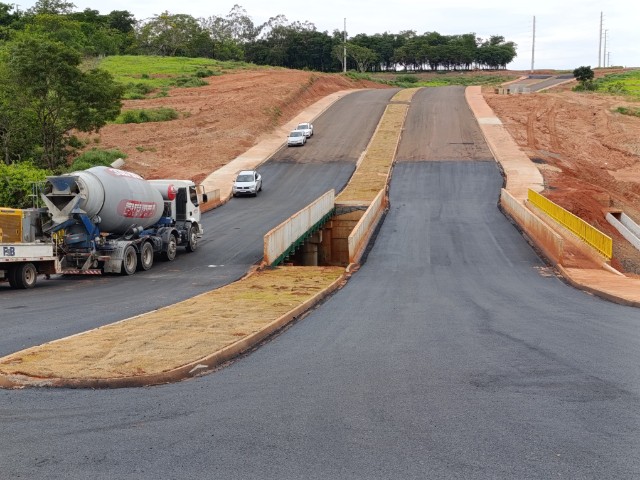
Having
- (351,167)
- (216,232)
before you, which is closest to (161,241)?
(216,232)

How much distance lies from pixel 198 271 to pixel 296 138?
36.6 m

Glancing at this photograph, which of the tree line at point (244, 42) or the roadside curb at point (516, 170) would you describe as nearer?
the roadside curb at point (516, 170)

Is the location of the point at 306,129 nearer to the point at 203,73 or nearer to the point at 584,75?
the point at 203,73

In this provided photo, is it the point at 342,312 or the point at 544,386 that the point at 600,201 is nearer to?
the point at 342,312

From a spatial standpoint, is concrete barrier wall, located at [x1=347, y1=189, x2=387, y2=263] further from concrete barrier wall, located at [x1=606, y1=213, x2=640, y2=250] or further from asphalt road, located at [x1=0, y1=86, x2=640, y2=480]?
concrete barrier wall, located at [x1=606, y1=213, x2=640, y2=250]

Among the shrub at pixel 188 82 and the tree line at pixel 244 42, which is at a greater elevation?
the tree line at pixel 244 42

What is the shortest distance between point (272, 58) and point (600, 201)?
418 feet

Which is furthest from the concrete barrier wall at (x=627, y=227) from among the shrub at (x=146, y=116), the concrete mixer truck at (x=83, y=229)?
the shrub at (x=146, y=116)

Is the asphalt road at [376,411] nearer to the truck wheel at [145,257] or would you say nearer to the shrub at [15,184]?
the truck wheel at [145,257]

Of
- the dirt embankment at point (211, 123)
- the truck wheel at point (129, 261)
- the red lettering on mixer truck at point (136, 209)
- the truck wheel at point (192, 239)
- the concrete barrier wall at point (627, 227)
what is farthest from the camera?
the dirt embankment at point (211, 123)

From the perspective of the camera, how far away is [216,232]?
37.0 metres

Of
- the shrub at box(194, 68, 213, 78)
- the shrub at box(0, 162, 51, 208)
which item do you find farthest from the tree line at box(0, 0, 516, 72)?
the shrub at box(0, 162, 51, 208)

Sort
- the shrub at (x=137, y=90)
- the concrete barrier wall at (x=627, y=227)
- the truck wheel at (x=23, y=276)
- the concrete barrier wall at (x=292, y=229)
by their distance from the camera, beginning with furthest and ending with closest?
the shrub at (x=137, y=90)
the concrete barrier wall at (x=627, y=227)
the concrete barrier wall at (x=292, y=229)
the truck wheel at (x=23, y=276)

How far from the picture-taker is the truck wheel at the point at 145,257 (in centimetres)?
2858
